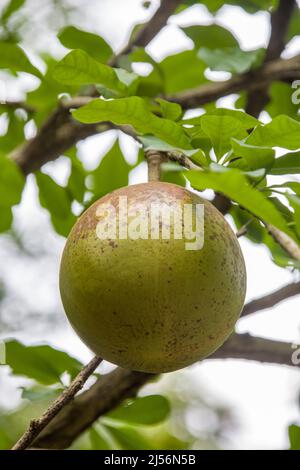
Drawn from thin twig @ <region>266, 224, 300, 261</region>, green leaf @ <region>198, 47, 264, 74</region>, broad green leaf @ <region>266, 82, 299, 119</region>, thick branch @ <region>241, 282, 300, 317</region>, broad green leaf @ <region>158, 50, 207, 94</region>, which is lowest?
thick branch @ <region>241, 282, 300, 317</region>

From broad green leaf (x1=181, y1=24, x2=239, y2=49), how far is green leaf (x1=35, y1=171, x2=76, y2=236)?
13.1 inches

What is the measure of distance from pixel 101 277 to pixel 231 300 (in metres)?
0.12

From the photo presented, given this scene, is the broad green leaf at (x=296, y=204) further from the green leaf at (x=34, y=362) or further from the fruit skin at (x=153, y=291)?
the green leaf at (x=34, y=362)

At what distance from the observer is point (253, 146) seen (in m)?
0.63

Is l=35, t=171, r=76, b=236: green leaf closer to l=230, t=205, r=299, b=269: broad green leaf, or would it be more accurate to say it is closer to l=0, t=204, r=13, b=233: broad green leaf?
l=0, t=204, r=13, b=233: broad green leaf

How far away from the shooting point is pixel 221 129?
684mm

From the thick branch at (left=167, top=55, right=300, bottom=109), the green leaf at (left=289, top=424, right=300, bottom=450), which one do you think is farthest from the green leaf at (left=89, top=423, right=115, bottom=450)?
the thick branch at (left=167, top=55, right=300, bottom=109)

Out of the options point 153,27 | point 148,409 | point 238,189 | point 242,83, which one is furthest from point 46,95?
point 238,189

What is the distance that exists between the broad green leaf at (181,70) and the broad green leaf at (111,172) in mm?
142

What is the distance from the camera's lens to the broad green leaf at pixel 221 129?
68cm

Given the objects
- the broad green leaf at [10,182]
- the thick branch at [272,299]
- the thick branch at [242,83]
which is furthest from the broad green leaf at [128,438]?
the thick branch at [242,83]

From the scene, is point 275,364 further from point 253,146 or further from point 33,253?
point 33,253

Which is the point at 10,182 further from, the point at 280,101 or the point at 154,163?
the point at 280,101

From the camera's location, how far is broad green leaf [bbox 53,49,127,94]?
791mm
